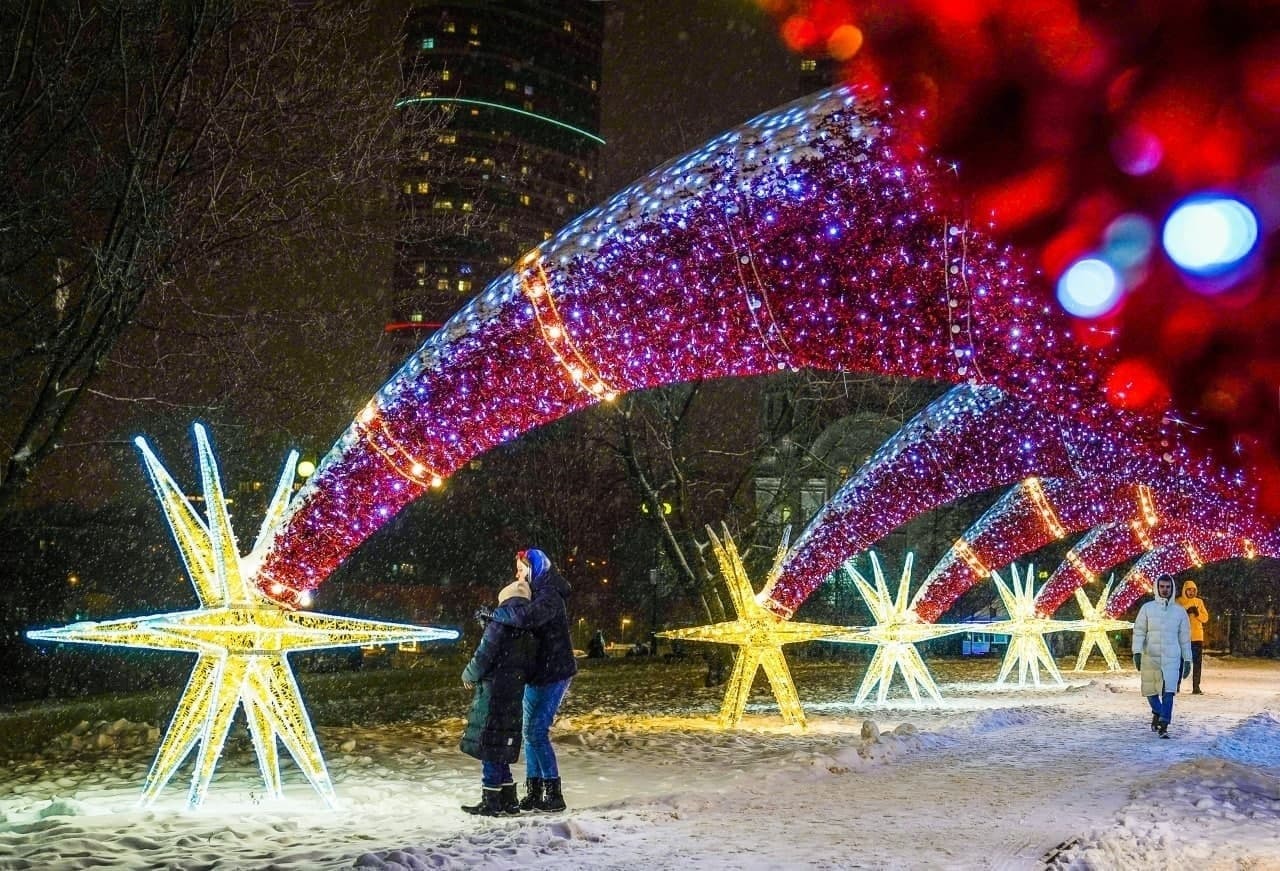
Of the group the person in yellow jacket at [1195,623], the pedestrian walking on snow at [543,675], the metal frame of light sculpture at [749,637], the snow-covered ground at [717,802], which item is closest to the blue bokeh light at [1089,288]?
the snow-covered ground at [717,802]

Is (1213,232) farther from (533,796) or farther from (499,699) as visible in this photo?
(533,796)

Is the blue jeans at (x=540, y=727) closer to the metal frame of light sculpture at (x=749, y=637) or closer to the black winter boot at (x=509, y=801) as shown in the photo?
the black winter boot at (x=509, y=801)

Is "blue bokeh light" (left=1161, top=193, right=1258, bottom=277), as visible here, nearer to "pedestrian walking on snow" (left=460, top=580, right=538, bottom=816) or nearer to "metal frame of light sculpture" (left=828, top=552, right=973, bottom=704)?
"pedestrian walking on snow" (left=460, top=580, right=538, bottom=816)

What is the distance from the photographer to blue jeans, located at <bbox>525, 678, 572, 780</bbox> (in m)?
7.50

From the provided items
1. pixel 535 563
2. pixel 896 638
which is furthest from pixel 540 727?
pixel 896 638

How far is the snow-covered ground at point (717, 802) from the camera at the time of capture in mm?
6125

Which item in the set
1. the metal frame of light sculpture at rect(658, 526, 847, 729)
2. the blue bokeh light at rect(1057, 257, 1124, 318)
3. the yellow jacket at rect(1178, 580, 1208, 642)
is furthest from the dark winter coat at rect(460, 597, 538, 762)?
the yellow jacket at rect(1178, 580, 1208, 642)

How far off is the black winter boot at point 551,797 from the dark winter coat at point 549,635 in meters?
0.57

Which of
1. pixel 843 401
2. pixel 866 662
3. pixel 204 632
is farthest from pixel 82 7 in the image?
pixel 866 662

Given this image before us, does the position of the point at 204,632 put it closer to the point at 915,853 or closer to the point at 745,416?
the point at 915,853

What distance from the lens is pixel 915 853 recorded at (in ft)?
20.5

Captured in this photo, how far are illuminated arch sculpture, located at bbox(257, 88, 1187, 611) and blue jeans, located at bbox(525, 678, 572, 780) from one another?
1.56 metres

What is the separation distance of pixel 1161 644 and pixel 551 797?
763 cm

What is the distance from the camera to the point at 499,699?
7383 millimetres
